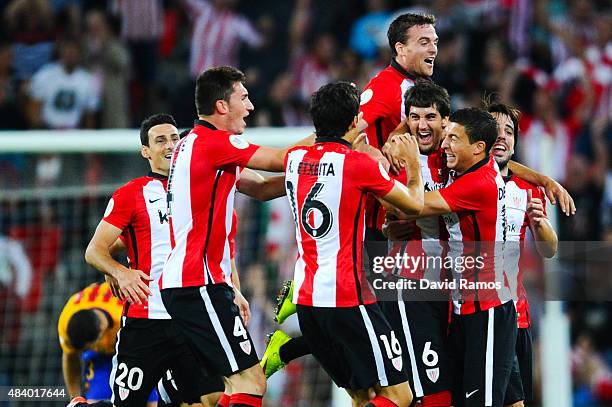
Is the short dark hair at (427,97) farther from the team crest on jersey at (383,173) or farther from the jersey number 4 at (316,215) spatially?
the jersey number 4 at (316,215)

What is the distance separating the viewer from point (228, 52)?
14703 millimetres

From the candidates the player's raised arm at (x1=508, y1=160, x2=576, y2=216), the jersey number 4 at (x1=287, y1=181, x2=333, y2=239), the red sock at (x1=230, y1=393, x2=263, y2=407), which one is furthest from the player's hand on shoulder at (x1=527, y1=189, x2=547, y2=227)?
the red sock at (x1=230, y1=393, x2=263, y2=407)

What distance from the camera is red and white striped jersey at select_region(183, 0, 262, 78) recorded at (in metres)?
14.7

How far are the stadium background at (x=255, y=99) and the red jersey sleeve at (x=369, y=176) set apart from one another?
2.84 meters

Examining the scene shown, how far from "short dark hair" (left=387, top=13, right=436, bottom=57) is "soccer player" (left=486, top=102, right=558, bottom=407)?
700 millimetres

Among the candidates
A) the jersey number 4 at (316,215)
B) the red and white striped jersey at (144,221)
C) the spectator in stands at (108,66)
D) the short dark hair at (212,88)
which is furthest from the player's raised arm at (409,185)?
the spectator in stands at (108,66)

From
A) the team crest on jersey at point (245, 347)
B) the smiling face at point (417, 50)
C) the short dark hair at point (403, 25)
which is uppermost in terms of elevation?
the short dark hair at point (403, 25)

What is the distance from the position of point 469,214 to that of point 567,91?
6460 mm

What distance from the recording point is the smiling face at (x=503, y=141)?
8117 millimetres

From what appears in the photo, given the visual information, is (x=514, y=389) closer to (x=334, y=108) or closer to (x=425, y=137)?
(x=425, y=137)

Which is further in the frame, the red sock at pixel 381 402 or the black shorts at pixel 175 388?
the black shorts at pixel 175 388

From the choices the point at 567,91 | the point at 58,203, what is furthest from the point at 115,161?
the point at 567,91

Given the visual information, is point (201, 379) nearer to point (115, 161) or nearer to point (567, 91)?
point (115, 161)

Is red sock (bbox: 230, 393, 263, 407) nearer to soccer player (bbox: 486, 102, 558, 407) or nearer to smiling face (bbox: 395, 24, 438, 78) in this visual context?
soccer player (bbox: 486, 102, 558, 407)
